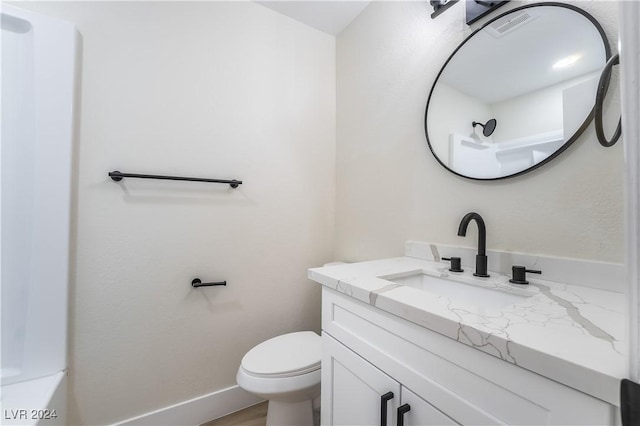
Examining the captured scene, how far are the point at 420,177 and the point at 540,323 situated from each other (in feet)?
2.79

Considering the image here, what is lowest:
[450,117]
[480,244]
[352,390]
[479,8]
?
[352,390]

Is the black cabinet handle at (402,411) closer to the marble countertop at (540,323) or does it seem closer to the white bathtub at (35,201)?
the marble countertop at (540,323)

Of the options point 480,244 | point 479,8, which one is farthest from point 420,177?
point 479,8

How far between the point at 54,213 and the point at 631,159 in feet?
5.45

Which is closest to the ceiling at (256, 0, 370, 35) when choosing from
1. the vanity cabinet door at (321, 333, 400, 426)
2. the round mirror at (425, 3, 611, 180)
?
the round mirror at (425, 3, 611, 180)

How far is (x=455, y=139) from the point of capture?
1.12m

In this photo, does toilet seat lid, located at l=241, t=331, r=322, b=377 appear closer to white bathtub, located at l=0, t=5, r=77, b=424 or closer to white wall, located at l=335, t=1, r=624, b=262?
white wall, located at l=335, t=1, r=624, b=262

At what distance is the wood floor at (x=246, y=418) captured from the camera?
1.37 m

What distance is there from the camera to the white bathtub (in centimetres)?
101

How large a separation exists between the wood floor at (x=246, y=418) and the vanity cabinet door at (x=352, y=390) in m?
0.66

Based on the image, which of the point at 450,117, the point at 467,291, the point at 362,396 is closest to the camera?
the point at 362,396

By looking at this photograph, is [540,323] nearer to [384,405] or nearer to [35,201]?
[384,405]

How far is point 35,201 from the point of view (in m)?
1.03

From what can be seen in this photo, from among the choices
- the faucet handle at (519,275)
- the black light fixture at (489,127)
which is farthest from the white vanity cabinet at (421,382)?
the black light fixture at (489,127)
